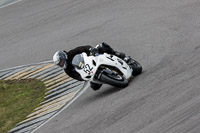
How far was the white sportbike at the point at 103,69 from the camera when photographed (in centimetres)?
1162

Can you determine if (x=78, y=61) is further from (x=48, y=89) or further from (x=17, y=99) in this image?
(x=17, y=99)

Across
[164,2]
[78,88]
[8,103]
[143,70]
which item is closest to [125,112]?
[143,70]

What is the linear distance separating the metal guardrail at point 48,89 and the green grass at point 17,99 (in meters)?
0.22

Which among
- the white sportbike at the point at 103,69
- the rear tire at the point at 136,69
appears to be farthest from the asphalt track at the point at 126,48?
the white sportbike at the point at 103,69

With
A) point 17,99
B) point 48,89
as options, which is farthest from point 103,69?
point 17,99

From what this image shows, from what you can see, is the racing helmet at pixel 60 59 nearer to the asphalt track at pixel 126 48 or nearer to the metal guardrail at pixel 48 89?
the asphalt track at pixel 126 48

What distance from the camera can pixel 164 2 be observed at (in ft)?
58.0

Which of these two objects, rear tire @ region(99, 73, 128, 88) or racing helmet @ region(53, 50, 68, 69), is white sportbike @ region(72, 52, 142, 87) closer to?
rear tire @ region(99, 73, 128, 88)

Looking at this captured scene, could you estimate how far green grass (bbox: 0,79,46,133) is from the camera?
13.2 meters

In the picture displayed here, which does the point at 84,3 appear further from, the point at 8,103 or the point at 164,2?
the point at 8,103

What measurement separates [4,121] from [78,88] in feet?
6.65

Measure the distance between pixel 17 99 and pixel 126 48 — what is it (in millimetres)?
3374

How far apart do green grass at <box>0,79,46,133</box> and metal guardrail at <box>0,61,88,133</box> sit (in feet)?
0.73

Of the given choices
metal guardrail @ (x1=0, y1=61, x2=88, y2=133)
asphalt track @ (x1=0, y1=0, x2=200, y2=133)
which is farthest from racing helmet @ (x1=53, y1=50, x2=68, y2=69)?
metal guardrail @ (x1=0, y1=61, x2=88, y2=133)
